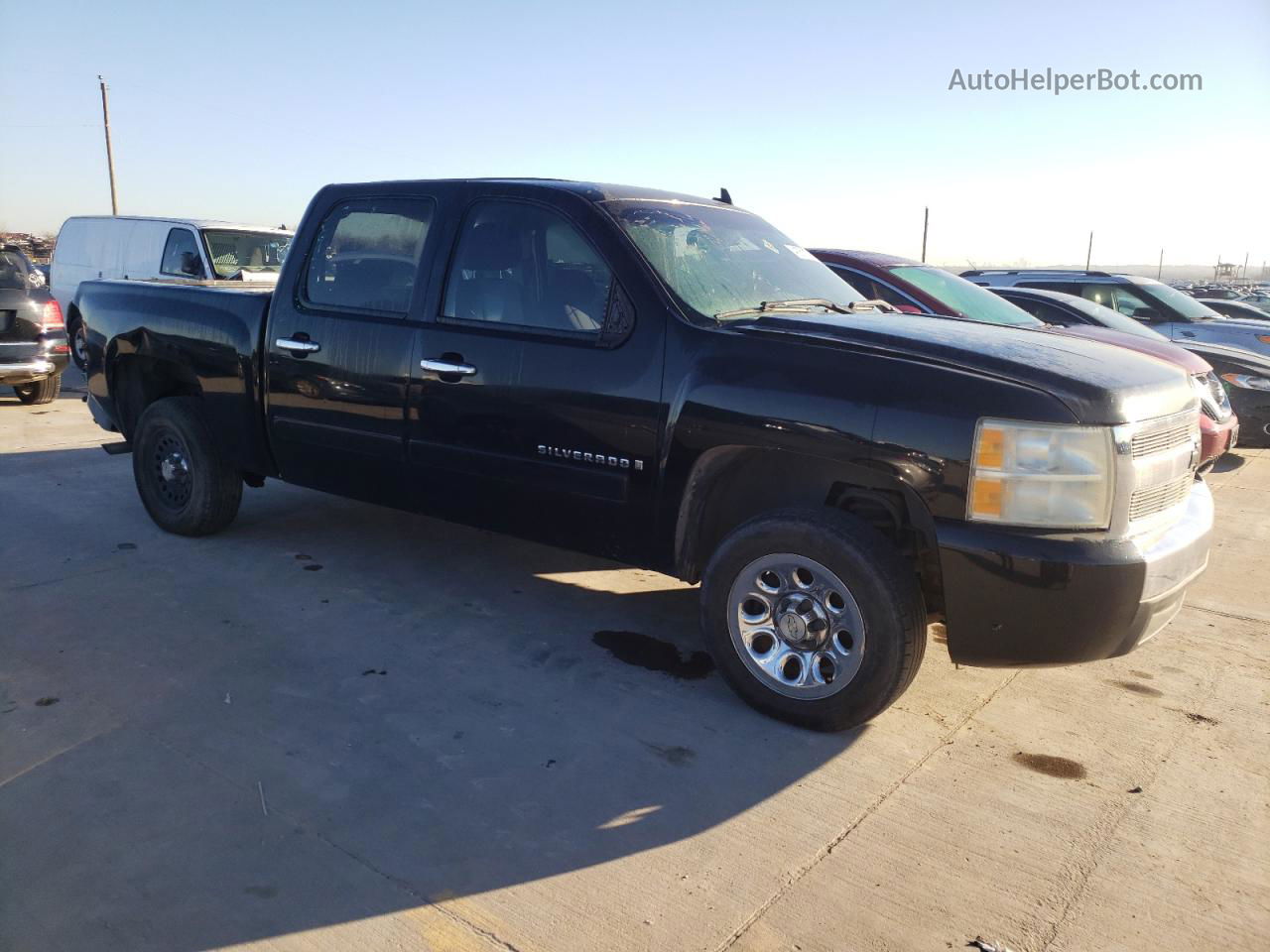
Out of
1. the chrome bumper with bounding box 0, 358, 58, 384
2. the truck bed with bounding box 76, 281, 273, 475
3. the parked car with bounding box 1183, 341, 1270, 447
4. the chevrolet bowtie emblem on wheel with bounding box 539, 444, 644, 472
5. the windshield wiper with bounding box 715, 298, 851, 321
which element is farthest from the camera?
the chrome bumper with bounding box 0, 358, 58, 384

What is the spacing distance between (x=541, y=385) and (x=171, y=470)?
2.80m

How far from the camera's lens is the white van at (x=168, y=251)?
1165cm

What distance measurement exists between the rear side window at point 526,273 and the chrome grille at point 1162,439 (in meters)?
1.95

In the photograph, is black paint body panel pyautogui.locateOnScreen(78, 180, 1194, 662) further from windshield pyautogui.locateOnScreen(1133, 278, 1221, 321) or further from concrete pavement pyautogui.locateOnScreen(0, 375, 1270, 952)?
windshield pyautogui.locateOnScreen(1133, 278, 1221, 321)

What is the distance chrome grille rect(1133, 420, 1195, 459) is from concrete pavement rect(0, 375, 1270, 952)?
106 cm

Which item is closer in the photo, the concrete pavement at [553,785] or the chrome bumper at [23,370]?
the concrete pavement at [553,785]

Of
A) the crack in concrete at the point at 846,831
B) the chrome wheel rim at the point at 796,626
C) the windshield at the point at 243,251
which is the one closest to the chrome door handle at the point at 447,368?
the chrome wheel rim at the point at 796,626

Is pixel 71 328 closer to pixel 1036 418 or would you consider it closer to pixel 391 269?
pixel 391 269

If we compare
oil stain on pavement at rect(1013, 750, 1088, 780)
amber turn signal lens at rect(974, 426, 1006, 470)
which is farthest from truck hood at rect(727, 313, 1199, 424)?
oil stain on pavement at rect(1013, 750, 1088, 780)

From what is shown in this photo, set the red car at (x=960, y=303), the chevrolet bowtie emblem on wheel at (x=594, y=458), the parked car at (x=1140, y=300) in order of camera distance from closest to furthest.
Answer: the chevrolet bowtie emblem on wheel at (x=594, y=458) → the red car at (x=960, y=303) → the parked car at (x=1140, y=300)

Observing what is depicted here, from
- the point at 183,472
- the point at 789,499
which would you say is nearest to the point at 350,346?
the point at 183,472

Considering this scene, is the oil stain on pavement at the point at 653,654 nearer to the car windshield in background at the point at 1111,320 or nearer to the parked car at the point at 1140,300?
the car windshield in background at the point at 1111,320

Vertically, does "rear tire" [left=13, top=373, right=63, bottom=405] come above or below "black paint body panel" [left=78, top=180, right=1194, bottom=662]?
below

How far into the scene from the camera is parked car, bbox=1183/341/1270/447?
9031mm
